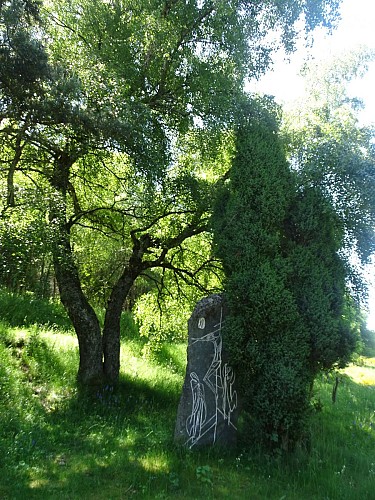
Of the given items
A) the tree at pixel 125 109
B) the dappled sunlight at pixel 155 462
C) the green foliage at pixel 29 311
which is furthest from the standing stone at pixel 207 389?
the green foliage at pixel 29 311

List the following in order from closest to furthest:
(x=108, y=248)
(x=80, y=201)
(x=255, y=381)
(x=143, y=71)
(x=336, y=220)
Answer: (x=255, y=381), (x=336, y=220), (x=143, y=71), (x=80, y=201), (x=108, y=248)

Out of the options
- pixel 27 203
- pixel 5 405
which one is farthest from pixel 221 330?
pixel 5 405

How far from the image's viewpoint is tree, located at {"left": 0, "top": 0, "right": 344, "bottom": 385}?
6.69 meters

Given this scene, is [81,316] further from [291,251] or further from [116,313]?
[291,251]

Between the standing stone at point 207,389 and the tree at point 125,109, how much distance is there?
7.29 ft

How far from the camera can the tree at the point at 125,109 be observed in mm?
6691

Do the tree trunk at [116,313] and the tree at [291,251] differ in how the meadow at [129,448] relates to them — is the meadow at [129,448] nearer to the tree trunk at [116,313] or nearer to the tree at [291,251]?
the tree trunk at [116,313]

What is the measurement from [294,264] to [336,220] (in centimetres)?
100

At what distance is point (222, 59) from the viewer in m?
8.62

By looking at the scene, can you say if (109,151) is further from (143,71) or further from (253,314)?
(253,314)

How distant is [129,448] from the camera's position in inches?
251

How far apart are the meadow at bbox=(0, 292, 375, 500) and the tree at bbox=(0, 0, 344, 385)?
107cm

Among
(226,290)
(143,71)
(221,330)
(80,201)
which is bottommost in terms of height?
(221,330)

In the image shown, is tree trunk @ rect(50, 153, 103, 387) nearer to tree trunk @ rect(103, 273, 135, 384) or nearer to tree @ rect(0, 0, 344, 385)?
tree @ rect(0, 0, 344, 385)
